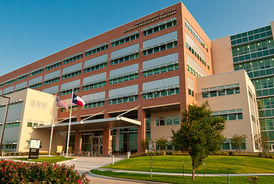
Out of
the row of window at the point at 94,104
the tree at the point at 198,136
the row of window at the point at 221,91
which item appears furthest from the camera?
the row of window at the point at 94,104

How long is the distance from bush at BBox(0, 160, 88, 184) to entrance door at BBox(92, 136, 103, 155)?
36551mm

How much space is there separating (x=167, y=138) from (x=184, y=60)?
13.8 metres

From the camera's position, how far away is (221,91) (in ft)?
127

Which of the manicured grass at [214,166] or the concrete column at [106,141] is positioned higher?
the concrete column at [106,141]

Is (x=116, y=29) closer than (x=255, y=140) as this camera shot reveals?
No

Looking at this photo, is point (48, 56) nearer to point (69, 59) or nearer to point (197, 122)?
point (69, 59)

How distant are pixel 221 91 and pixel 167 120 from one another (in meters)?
10.7

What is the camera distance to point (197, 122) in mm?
16875

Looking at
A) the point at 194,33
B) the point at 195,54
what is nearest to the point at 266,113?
the point at 195,54

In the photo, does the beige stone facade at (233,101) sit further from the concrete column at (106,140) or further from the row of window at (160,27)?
the concrete column at (106,140)

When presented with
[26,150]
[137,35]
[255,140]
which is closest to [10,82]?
[26,150]

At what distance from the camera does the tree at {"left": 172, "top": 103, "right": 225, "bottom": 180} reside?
643 inches

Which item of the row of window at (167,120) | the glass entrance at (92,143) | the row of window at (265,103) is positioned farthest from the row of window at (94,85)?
the row of window at (265,103)

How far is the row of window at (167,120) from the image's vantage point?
129 ft
